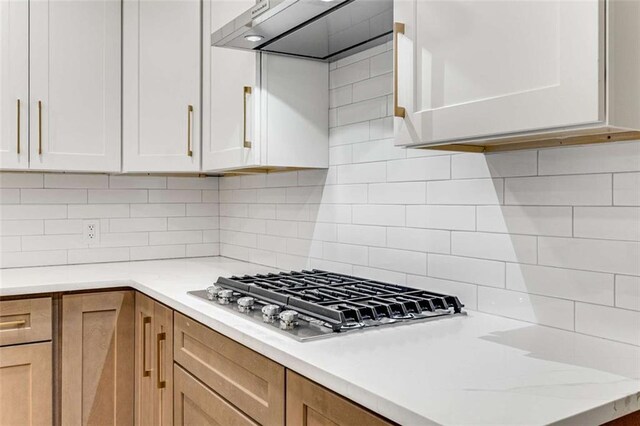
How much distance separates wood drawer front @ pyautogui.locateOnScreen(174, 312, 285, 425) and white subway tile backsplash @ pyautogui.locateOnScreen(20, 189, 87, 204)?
1273mm

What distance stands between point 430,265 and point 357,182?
48 cm

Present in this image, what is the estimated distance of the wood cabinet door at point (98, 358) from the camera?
7.25 feet

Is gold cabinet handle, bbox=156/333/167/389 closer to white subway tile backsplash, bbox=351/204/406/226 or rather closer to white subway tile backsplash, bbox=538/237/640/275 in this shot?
white subway tile backsplash, bbox=351/204/406/226

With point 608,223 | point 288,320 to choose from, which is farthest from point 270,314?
point 608,223

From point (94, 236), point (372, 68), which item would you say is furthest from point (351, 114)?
point (94, 236)

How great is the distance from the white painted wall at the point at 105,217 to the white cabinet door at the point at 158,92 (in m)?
0.37

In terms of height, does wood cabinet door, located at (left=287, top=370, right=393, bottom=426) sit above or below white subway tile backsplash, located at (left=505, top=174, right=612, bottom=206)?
below

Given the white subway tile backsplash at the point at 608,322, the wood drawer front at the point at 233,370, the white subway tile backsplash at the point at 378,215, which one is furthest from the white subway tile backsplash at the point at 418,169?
the wood drawer front at the point at 233,370

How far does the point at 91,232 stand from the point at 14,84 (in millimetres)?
813

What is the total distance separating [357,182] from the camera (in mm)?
2094

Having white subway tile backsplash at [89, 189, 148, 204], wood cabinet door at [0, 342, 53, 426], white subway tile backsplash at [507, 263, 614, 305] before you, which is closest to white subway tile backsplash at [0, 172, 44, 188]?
white subway tile backsplash at [89, 189, 148, 204]

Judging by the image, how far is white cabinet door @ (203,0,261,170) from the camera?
2150mm

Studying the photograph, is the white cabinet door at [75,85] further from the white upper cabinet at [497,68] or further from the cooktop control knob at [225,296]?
the white upper cabinet at [497,68]

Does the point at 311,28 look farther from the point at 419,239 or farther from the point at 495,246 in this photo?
the point at 495,246
